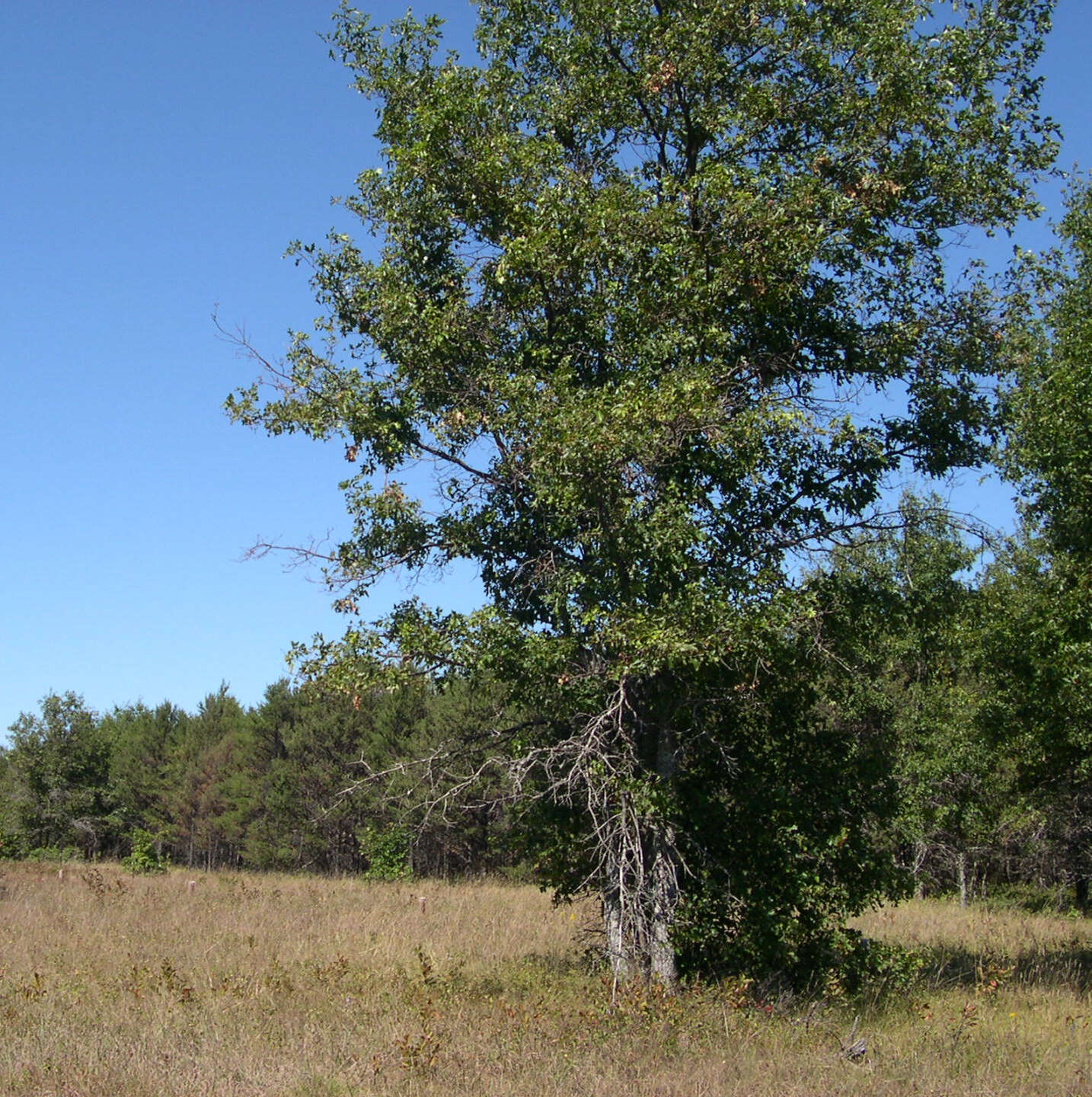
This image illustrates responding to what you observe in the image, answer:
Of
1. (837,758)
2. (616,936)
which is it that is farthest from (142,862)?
(837,758)

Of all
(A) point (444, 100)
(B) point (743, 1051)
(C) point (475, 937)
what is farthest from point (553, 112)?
(C) point (475, 937)

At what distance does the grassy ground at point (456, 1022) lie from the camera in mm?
7344

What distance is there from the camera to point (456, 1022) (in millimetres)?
9156

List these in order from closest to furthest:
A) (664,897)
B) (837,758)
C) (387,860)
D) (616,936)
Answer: (664,897) < (616,936) < (837,758) < (387,860)

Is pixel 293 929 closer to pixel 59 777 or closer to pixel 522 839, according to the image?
pixel 522 839

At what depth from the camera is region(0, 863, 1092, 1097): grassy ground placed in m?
7.34

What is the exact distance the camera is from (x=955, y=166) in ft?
34.6

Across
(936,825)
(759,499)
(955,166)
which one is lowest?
(936,825)

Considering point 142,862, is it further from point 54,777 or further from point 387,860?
point 54,777

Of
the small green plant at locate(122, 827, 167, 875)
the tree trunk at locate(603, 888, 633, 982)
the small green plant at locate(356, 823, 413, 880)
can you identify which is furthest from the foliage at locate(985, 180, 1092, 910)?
the small green plant at locate(122, 827, 167, 875)

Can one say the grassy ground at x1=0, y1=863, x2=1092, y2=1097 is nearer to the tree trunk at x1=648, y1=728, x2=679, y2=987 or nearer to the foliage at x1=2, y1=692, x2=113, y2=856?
the tree trunk at x1=648, y1=728, x2=679, y2=987

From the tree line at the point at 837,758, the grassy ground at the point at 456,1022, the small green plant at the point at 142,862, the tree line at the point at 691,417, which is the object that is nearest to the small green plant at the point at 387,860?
the tree line at the point at 837,758

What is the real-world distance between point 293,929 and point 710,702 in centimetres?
810

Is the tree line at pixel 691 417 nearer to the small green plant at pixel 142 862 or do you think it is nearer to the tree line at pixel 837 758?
the tree line at pixel 837 758
